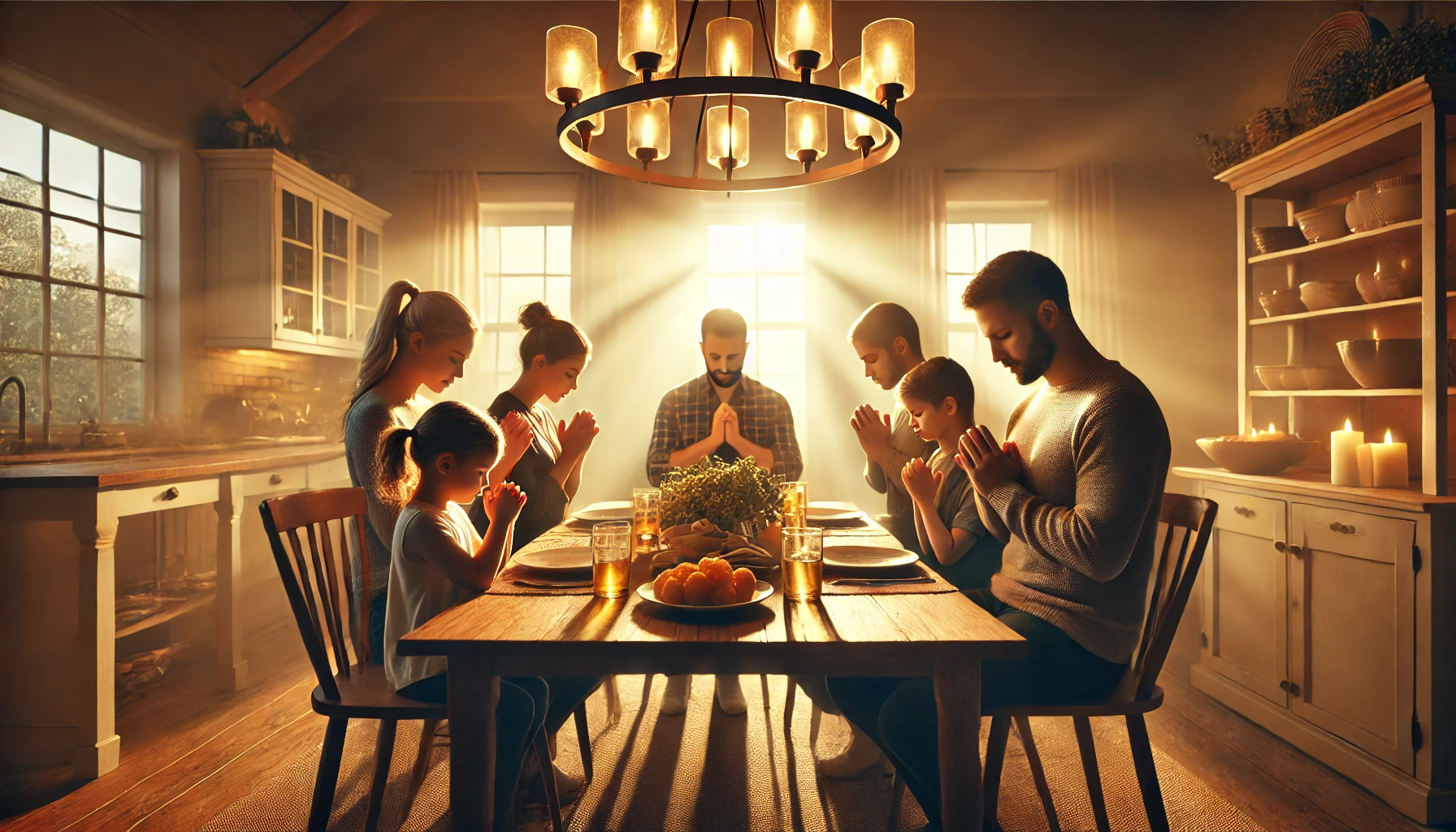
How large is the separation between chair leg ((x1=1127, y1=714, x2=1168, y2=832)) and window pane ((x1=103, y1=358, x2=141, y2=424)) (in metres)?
4.18

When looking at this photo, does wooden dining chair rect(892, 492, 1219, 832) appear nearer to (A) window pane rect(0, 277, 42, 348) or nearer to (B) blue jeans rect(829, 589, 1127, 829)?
(B) blue jeans rect(829, 589, 1127, 829)

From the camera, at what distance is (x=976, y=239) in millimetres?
4867

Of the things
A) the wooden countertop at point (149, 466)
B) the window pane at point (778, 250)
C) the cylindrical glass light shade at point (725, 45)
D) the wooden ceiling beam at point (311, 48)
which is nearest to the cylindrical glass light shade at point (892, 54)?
the cylindrical glass light shade at point (725, 45)

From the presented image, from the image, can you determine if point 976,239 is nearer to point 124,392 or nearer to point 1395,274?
point 1395,274

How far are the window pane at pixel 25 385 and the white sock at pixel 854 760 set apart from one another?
10.6ft

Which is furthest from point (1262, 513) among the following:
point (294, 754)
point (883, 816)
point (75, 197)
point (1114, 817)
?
point (75, 197)

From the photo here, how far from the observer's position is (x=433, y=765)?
233 centimetres

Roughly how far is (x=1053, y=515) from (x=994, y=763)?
57 centimetres

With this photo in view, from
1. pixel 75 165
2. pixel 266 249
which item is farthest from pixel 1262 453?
pixel 75 165

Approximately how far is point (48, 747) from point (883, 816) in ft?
7.99

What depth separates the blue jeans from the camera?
146 centimetres

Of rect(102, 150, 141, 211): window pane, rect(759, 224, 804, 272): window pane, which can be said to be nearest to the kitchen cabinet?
rect(102, 150, 141, 211): window pane

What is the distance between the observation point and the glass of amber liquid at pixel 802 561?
4.76ft

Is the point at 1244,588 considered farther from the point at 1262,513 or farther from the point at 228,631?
the point at 228,631
